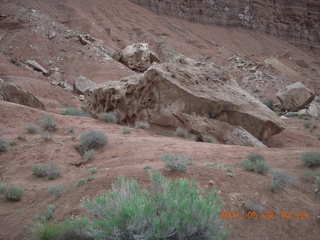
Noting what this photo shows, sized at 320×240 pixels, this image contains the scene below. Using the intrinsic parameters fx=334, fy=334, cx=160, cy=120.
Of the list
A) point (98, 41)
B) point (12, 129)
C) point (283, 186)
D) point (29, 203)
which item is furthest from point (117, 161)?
point (98, 41)

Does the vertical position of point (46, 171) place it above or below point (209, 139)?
below

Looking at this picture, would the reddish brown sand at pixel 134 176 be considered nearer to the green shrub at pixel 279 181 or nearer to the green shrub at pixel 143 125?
the green shrub at pixel 279 181

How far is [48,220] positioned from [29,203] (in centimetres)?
128

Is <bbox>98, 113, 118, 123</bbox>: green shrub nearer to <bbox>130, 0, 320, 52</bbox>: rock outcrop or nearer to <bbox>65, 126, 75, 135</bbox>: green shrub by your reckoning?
<bbox>65, 126, 75, 135</bbox>: green shrub

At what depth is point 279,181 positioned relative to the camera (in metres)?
5.65

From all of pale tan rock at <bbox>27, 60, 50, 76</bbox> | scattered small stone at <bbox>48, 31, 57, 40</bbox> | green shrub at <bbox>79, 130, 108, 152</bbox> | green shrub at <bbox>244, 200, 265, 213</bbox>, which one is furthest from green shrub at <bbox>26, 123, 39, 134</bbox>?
scattered small stone at <bbox>48, 31, 57, 40</bbox>

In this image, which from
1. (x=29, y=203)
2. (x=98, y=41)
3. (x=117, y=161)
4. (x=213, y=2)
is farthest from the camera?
(x=213, y=2)

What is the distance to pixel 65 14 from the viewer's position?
36656 mm

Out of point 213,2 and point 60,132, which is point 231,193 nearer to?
point 60,132

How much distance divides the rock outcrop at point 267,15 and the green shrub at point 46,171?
42.9m

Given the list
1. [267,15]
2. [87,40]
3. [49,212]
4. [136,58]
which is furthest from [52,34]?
[267,15]

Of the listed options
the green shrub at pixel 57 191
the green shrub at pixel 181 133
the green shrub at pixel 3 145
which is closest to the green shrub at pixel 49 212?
the green shrub at pixel 57 191

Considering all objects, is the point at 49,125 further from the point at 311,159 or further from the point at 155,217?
the point at 155,217

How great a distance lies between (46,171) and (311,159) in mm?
5683
